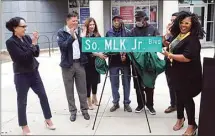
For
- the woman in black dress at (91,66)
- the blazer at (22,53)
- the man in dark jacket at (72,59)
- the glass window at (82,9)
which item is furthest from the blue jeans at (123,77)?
the glass window at (82,9)

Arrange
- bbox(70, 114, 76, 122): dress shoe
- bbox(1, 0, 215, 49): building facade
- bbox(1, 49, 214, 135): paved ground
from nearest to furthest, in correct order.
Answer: bbox(1, 49, 214, 135): paved ground
bbox(70, 114, 76, 122): dress shoe
bbox(1, 0, 215, 49): building facade

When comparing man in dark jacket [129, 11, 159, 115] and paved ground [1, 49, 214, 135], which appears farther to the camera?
man in dark jacket [129, 11, 159, 115]

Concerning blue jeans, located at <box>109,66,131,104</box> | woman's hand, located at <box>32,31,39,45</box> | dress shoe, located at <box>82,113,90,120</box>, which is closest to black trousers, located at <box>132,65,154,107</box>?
blue jeans, located at <box>109,66,131,104</box>

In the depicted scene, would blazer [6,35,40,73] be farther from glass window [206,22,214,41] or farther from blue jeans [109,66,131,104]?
glass window [206,22,214,41]

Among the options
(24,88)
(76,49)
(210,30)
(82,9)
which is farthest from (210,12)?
(24,88)

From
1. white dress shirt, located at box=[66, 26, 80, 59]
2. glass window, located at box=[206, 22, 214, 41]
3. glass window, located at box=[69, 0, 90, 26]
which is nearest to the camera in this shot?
white dress shirt, located at box=[66, 26, 80, 59]

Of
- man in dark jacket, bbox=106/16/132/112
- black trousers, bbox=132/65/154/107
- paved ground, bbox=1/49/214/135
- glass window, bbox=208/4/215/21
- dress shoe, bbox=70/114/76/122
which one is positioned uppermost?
glass window, bbox=208/4/215/21

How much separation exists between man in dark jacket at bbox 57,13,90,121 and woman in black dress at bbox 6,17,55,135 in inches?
22.1

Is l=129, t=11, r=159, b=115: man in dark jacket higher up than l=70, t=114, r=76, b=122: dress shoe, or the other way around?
l=129, t=11, r=159, b=115: man in dark jacket

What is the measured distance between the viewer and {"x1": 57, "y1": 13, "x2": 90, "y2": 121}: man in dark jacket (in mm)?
4840

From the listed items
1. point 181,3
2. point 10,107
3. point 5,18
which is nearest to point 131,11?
point 181,3

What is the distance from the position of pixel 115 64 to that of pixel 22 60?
1.76 m

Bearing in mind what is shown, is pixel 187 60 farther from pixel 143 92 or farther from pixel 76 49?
pixel 76 49

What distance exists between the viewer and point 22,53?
13.8ft
